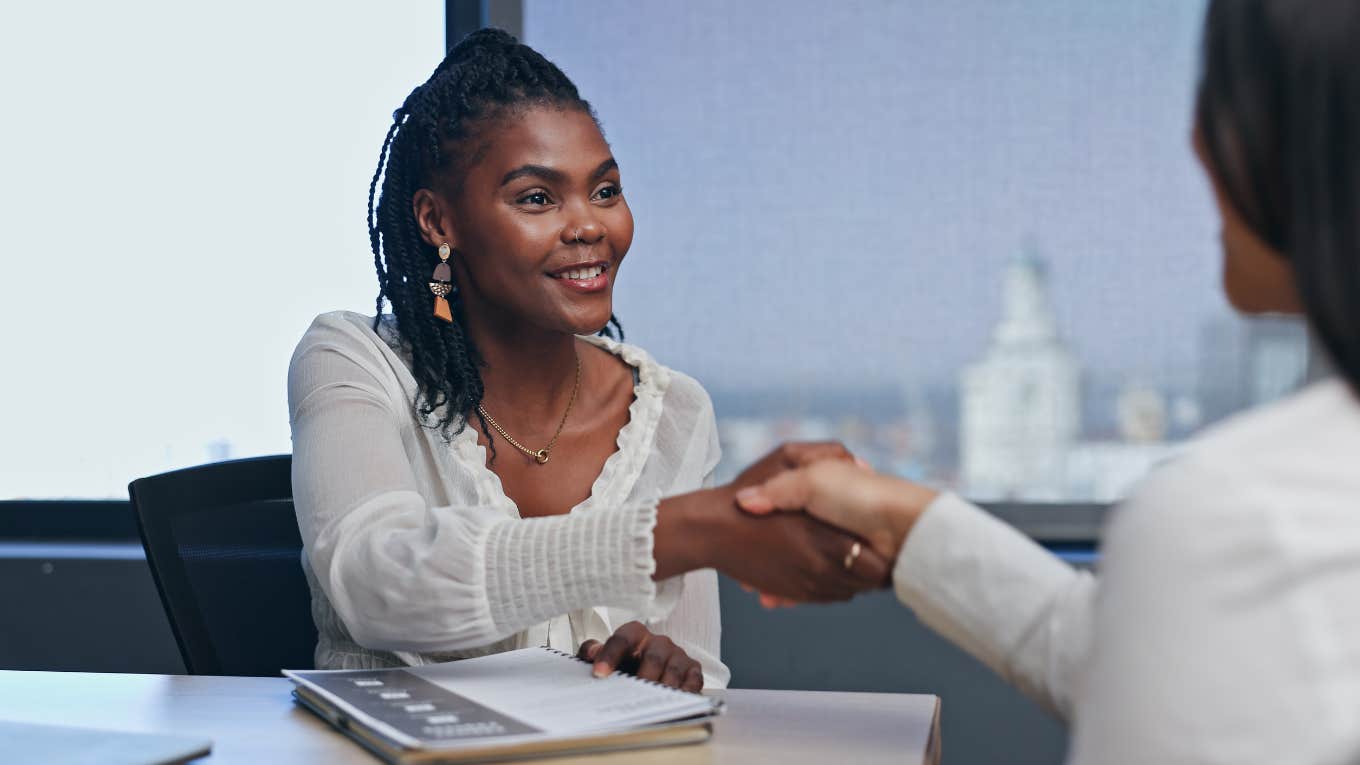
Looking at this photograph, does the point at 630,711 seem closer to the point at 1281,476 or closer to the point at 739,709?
the point at 739,709

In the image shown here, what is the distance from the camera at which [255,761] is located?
1007 mm

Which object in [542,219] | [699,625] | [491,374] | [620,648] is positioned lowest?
[699,625]

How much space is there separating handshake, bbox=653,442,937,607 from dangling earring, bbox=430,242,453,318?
2.26 ft

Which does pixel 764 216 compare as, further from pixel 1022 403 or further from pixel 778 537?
pixel 778 537

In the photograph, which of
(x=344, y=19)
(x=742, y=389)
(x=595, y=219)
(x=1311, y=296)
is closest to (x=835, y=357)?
(x=742, y=389)

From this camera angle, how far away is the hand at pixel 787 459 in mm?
1252

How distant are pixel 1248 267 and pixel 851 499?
502 millimetres

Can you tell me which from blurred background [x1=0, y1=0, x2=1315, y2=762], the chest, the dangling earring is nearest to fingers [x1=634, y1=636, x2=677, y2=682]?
the chest

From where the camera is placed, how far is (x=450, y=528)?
4.05ft

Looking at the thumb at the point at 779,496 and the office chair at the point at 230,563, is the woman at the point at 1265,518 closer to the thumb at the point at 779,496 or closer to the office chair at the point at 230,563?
the thumb at the point at 779,496

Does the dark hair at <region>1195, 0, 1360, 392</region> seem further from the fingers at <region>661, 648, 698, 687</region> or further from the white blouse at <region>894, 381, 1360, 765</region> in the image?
the fingers at <region>661, 648, 698, 687</region>

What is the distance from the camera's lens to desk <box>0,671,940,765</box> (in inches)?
39.9

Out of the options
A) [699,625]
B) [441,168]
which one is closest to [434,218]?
[441,168]

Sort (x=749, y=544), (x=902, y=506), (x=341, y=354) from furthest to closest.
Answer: (x=341, y=354)
(x=749, y=544)
(x=902, y=506)
